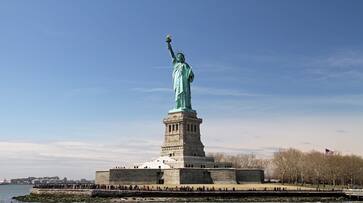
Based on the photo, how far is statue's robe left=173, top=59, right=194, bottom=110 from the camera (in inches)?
3883

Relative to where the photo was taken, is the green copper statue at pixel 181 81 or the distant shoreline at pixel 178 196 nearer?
the distant shoreline at pixel 178 196

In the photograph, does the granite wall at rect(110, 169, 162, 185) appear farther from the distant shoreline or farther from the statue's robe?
the statue's robe

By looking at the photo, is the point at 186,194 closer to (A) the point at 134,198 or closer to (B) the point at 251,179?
(A) the point at 134,198

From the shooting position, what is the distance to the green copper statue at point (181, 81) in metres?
98.6

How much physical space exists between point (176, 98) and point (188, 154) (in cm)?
1236

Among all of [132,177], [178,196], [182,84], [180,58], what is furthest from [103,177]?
[180,58]

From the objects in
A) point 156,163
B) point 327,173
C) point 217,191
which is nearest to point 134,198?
point 217,191

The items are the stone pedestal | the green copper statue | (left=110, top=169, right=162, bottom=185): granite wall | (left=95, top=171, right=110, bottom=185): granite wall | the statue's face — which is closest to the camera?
(left=110, top=169, right=162, bottom=185): granite wall

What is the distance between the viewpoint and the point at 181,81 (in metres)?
99.7

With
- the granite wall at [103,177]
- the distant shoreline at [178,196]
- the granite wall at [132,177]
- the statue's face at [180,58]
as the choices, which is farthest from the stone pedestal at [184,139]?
the distant shoreline at [178,196]

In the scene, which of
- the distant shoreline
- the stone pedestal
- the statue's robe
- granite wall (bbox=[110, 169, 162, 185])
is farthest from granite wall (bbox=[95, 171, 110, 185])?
the statue's robe

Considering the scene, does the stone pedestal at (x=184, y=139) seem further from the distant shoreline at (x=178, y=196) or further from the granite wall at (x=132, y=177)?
the distant shoreline at (x=178, y=196)

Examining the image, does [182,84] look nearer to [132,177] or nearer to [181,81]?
[181,81]

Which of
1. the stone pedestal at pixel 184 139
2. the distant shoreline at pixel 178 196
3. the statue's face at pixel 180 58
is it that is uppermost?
the statue's face at pixel 180 58
